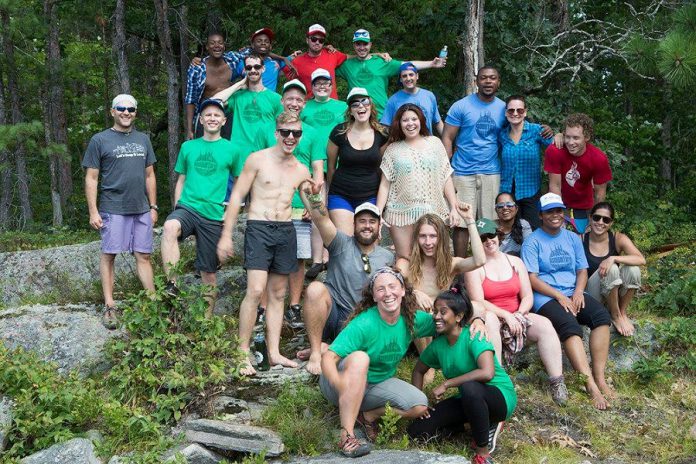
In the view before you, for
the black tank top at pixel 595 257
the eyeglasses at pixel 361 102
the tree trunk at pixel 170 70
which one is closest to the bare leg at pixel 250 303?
the eyeglasses at pixel 361 102

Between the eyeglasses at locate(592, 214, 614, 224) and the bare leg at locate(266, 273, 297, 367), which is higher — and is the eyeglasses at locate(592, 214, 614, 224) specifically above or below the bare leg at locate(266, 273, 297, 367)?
above

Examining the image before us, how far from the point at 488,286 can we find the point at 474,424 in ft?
5.04

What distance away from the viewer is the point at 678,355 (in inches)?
283

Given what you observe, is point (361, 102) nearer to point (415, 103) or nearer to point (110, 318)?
point (415, 103)

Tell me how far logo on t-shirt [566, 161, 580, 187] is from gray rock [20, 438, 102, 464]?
491 cm

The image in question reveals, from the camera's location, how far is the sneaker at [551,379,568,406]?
20.4ft

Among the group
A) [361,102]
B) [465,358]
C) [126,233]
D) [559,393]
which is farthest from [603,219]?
[126,233]

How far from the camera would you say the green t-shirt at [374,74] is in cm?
833

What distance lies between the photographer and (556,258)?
6.69 metres

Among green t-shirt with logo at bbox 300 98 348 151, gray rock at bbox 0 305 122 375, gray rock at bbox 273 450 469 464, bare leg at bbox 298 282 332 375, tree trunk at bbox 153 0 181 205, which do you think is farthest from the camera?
tree trunk at bbox 153 0 181 205

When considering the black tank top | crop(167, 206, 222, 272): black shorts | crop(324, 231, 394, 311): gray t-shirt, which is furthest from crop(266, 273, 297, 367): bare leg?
the black tank top

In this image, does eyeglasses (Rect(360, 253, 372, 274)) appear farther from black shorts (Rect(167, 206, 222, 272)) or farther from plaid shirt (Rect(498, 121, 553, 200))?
plaid shirt (Rect(498, 121, 553, 200))

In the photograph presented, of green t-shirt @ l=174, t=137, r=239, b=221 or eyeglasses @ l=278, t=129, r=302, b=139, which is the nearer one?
eyeglasses @ l=278, t=129, r=302, b=139

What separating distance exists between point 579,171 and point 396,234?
6.49 feet
